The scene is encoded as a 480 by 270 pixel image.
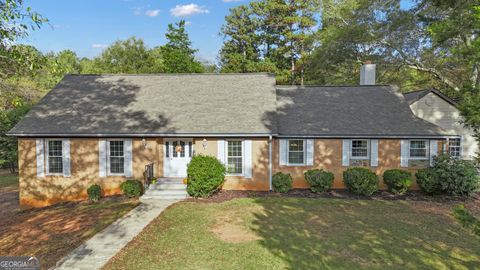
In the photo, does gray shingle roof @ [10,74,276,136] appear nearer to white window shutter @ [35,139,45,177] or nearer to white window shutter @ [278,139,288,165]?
white window shutter @ [35,139,45,177]

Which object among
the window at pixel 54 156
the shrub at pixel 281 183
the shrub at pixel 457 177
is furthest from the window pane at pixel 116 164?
the shrub at pixel 457 177

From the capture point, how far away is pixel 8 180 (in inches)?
915

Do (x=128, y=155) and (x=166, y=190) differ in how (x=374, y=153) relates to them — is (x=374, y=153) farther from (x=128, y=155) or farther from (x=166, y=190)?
(x=128, y=155)

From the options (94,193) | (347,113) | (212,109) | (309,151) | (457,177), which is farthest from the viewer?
(347,113)

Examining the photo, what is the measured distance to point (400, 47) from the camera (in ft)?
78.5

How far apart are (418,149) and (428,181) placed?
6.91 ft

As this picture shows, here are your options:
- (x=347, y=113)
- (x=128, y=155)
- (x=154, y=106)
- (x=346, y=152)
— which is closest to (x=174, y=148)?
(x=128, y=155)

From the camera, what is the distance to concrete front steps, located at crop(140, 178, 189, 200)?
44.9 ft

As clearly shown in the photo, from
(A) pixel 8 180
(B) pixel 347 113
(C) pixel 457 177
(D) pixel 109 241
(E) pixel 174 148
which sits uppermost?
(B) pixel 347 113

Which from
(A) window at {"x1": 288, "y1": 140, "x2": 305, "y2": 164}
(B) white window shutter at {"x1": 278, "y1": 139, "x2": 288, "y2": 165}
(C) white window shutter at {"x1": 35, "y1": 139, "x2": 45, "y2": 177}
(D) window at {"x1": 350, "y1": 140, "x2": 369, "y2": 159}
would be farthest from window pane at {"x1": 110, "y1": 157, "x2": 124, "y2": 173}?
(D) window at {"x1": 350, "y1": 140, "x2": 369, "y2": 159}

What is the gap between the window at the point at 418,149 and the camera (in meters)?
15.3

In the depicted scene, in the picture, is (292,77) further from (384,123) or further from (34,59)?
(34,59)

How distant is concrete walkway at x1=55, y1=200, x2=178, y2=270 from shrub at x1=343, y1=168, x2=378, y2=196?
8433 millimetres

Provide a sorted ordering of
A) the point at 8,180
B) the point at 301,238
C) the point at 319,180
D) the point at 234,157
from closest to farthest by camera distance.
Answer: the point at 301,238, the point at 319,180, the point at 234,157, the point at 8,180
